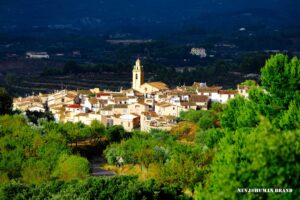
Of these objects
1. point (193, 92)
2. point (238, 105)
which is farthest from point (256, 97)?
point (193, 92)

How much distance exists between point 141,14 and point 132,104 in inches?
5781

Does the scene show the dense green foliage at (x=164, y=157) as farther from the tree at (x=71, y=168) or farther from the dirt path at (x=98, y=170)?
the tree at (x=71, y=168)

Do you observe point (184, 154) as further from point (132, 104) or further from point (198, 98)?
point (198, 98)

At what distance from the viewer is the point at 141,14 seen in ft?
598

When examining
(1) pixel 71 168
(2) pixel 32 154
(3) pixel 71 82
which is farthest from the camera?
(3) pixel 71 82

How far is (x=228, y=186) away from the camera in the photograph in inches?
376

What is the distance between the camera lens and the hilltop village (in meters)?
34.8

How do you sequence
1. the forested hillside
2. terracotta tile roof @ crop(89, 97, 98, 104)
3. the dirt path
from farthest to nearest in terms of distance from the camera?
1. terracotta tile roof @ crop(89, 97, 98, 104)
2. the dirt path
3. the forested hillside

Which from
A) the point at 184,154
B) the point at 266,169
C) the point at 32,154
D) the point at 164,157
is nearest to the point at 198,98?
the point at 164,157

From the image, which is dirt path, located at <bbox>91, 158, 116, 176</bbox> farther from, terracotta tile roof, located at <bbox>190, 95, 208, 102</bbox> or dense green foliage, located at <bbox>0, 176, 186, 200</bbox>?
terracotta tile roof, located at <bbox>190, 95, 208, 102</bbox>

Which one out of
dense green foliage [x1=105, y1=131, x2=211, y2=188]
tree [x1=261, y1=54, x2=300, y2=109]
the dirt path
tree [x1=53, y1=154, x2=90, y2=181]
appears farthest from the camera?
the dirt path

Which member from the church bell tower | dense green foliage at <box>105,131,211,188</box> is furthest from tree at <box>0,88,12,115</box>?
the church bell tower

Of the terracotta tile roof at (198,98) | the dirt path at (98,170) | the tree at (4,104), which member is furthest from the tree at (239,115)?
the terracotta tile roof at (198,98)

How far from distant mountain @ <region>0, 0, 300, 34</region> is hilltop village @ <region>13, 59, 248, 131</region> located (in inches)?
3604
